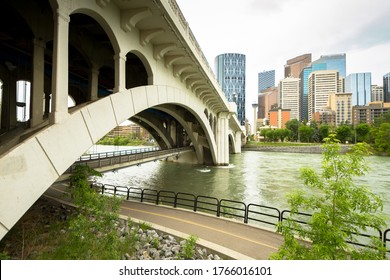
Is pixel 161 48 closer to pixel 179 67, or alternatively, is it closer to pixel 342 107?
pixel 179 67

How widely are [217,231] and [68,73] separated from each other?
9.42 meters

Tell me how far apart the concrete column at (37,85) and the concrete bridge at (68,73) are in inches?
1.2

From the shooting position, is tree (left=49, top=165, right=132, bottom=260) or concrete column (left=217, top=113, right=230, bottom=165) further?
concrete column (left=217, top=113, right=230, bottom=165)

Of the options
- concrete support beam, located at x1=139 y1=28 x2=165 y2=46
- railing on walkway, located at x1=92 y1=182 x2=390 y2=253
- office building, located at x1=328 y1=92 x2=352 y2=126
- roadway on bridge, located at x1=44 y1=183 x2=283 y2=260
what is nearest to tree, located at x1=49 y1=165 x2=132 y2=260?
railing on walkway, located at x1=92 y1=182 x2=390 y2=253

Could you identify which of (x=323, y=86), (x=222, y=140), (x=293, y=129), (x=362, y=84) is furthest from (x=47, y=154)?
(x=323, y=86)

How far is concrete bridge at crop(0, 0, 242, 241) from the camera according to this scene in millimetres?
4801

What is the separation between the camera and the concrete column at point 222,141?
109ft

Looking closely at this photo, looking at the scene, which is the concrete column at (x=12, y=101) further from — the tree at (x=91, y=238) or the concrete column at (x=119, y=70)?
the concrete column at (x=119, y=70)

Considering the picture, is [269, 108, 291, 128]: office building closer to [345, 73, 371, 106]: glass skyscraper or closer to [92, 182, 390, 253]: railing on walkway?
[345, 73, 371, 106]: glass skyscraper

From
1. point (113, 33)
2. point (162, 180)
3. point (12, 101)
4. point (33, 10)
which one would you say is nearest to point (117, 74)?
point (113, 33)

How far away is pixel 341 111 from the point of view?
113 metres

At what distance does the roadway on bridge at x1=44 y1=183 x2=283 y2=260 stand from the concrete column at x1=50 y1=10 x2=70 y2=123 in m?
4.88

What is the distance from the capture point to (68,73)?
9.82 metres

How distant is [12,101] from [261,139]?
393 feet
